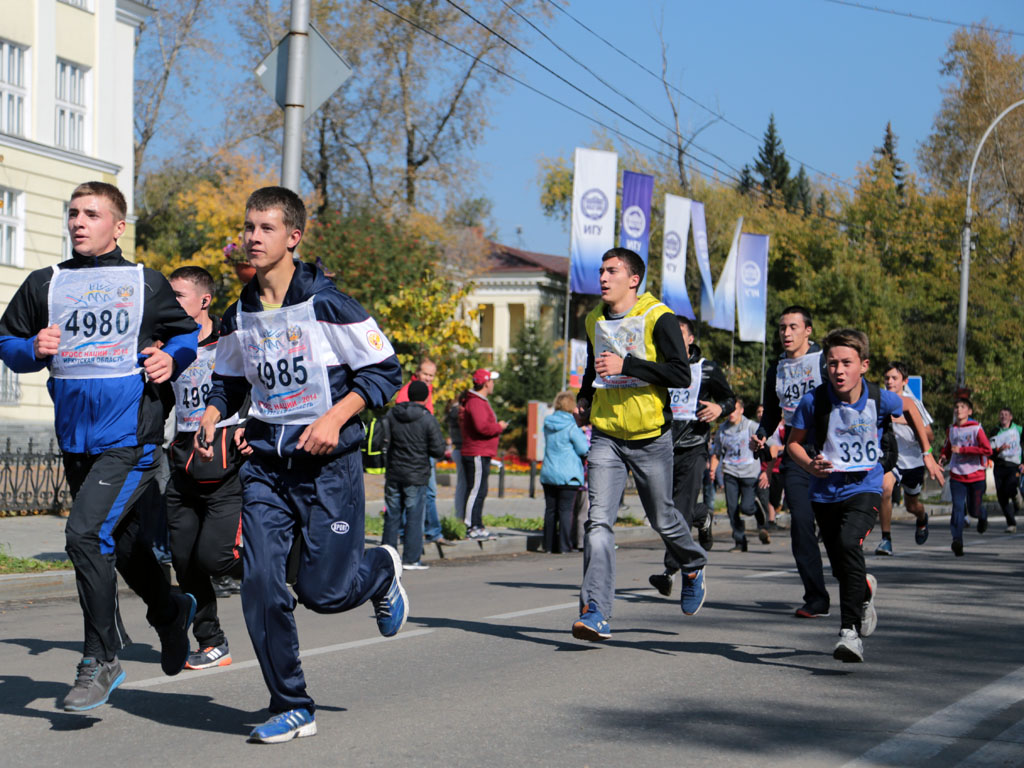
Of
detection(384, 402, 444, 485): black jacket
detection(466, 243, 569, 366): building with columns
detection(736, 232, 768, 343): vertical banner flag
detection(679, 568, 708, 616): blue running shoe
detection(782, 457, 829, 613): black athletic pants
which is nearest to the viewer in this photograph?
detection(679, 568, 708, 616): blue running shoe

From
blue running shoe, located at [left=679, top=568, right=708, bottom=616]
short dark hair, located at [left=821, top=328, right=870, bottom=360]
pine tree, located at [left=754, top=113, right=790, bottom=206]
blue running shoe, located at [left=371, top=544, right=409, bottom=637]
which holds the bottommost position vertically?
blue running shoe, located at [left=679, top=568, right=708, bottom=616]

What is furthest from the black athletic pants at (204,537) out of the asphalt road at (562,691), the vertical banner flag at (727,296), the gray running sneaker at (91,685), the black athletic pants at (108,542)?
the vertical banner flag at (727,296)

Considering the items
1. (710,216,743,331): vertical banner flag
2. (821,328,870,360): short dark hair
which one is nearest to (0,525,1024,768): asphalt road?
(821,328,870,360): short dark hair

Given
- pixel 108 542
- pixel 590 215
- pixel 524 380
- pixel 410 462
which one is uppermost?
pixel 590 215

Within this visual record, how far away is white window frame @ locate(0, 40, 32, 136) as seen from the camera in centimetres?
2731

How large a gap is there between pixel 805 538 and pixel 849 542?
5.00 feet

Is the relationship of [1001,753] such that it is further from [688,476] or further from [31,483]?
[31,483]

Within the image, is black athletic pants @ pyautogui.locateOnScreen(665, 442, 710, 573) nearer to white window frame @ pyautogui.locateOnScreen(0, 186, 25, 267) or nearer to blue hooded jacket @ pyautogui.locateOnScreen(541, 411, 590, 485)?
blue hooded jacket @ pyautogui.locateOnScreen(541, 411, 590, 485)

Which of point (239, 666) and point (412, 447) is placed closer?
point (239, 666)

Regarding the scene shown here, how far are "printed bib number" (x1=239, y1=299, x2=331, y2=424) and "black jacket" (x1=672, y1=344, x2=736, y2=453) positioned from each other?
226 inches

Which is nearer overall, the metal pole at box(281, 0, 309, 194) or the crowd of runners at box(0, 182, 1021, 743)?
the crowd of runners at box(0, 182, 1021, 743)

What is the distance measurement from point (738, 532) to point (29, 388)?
1757 centimetres

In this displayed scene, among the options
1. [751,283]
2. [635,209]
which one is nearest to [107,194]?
[635,209]

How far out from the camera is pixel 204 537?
21.4 feet
